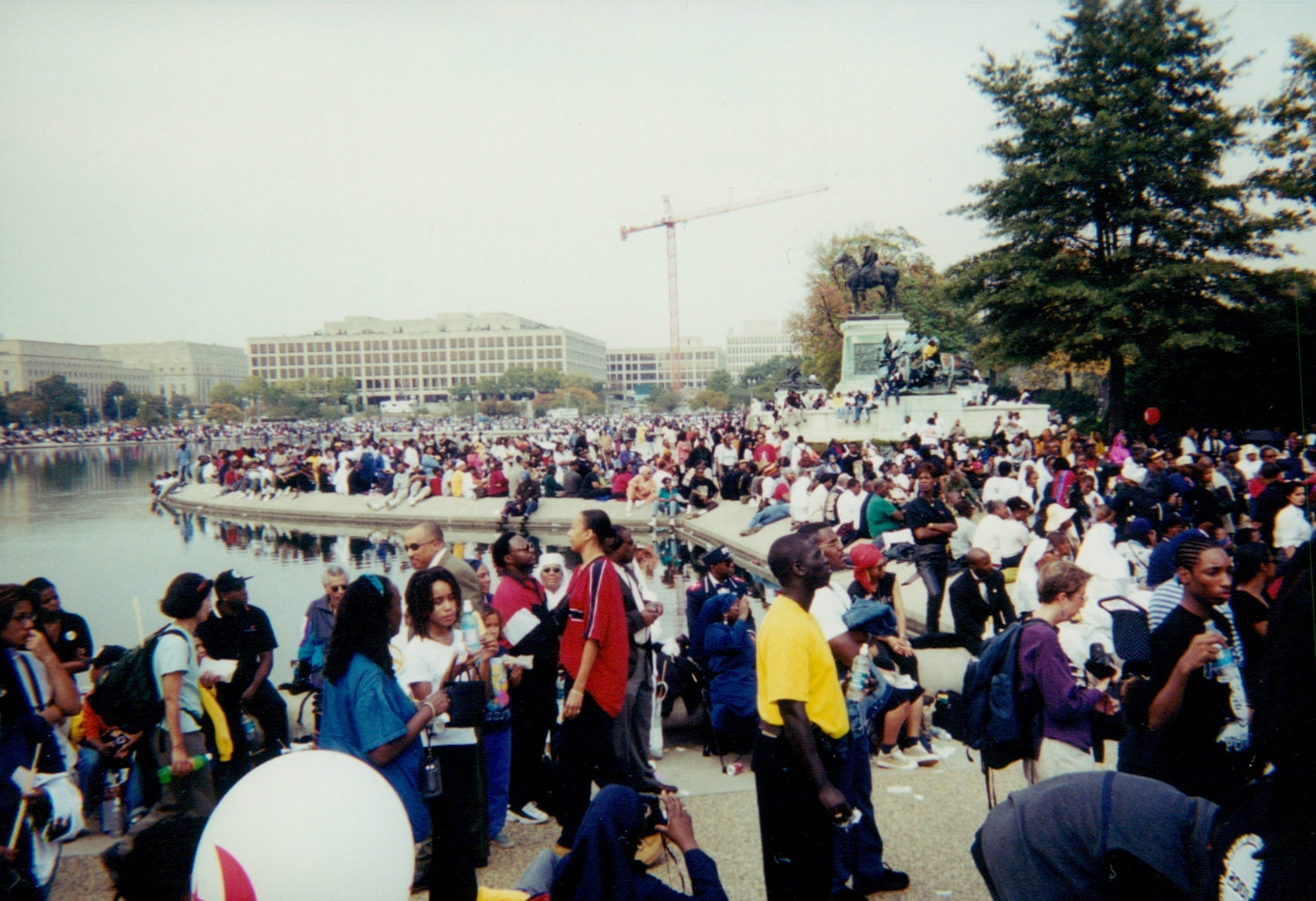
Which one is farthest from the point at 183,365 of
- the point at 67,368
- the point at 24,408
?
the point at 24,408

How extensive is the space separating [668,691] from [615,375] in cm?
17723

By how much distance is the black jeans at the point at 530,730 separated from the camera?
5000 mm

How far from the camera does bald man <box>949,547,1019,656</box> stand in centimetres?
701

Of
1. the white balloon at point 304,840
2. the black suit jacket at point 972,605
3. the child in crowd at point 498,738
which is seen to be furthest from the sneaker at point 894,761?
the white balloon at point 304,840

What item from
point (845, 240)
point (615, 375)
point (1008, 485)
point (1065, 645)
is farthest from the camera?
point (615, 375)

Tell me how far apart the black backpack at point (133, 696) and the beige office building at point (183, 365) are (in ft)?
377

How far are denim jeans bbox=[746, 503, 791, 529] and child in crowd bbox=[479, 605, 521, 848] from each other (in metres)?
12.4

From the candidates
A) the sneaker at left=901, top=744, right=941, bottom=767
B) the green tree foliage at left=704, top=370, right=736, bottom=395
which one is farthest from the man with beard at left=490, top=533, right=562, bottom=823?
the green tree foliage at left=704, top=370, right=736, bottom=395

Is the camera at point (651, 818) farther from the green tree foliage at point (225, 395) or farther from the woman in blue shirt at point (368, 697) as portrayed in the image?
the green tree foliage at point (225, 395)

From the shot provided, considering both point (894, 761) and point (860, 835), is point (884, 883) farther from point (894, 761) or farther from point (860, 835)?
point (894, 761)

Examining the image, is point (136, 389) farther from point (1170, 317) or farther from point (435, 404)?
point (1170, 317)

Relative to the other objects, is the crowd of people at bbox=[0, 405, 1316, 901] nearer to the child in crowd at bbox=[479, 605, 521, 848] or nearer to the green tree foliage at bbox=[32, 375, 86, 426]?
the child in crowd at bbox=[479, 605, 521, 848]

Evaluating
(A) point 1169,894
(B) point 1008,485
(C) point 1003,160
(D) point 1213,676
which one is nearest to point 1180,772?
(D) point 1213,676

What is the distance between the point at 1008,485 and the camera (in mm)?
11555
